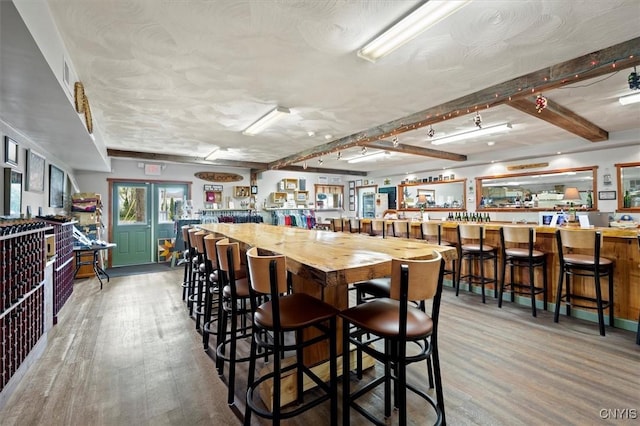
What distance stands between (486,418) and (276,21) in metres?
3.06

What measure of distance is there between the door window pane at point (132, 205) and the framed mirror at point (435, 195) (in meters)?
7.33

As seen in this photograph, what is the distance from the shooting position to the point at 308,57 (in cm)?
264

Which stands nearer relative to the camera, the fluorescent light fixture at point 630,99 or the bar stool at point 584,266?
the bar stool at point 584,266

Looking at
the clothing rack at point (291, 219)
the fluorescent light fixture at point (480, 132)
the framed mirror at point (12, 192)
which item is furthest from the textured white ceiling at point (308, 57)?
the clothing rack at point (291, 219)

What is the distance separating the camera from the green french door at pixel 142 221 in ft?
23.5

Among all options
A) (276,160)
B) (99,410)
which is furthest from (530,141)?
(99,410)

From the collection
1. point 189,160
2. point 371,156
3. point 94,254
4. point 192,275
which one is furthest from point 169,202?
point 371,156

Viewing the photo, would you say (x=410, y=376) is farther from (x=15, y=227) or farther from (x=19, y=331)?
(x=15, y=227)

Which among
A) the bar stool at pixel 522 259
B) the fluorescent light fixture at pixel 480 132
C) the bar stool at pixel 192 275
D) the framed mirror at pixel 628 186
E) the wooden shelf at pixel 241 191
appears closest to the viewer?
the bar stool at pixel 522 259

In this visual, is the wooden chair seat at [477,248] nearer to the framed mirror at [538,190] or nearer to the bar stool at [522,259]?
the bar stool at [522,259]

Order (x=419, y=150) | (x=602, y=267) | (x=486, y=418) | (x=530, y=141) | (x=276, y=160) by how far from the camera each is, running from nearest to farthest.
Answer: (x=486, y=418)
(x=602, y=267)
(x=530, y=141)
(x=419, y=150)
(x=276, y=160)

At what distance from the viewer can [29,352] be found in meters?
2.44

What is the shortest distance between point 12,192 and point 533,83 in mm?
5860

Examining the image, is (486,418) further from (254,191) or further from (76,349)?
(254,191)
